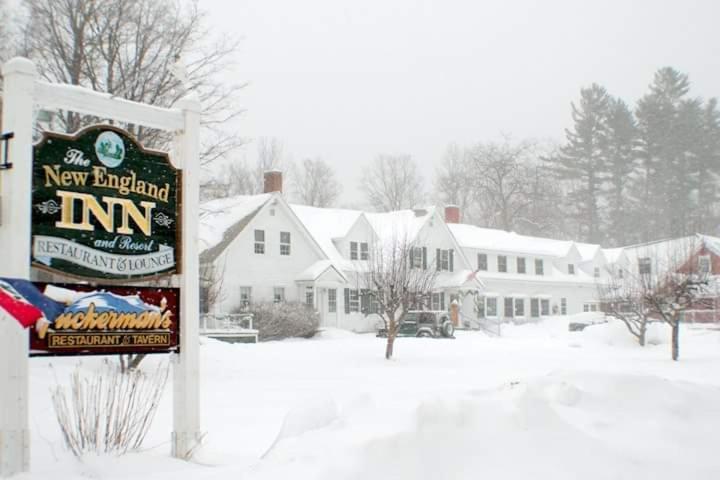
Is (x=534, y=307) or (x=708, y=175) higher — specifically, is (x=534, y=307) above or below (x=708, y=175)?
below

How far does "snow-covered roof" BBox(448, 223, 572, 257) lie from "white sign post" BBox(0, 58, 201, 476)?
1628 inches

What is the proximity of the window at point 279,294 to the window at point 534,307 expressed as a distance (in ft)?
70.8

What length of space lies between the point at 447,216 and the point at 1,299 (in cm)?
4856

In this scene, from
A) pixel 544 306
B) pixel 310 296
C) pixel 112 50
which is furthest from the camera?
pixel 544 306

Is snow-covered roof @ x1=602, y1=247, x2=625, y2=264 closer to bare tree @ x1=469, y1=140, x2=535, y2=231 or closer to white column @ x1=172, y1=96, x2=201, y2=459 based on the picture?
bare tree @ x1=469, y1=140, x2=535, y2=231

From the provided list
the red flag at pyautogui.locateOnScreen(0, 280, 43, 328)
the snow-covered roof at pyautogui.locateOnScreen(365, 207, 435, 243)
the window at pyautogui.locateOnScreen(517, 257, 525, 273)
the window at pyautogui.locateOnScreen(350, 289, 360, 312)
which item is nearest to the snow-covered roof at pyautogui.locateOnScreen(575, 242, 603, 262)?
the window at pyautogui.locateOnScreen(517, 257, 525, 273)

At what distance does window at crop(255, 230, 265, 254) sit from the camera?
36031 millimetres

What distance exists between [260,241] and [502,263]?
818 inches

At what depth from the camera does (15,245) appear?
6312 mm

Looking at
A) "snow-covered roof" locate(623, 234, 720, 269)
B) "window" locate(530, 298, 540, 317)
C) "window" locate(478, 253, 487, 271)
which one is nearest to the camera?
"snow-covered roof" locate(623, 234, 720, 269)

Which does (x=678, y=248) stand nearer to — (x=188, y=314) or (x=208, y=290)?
(x=208, y=290)

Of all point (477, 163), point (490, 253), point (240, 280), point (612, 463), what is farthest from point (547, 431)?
point (477, 163)

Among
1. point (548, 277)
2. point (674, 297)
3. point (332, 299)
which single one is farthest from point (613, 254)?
point (674, 297)

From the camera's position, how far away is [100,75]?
21.4m
